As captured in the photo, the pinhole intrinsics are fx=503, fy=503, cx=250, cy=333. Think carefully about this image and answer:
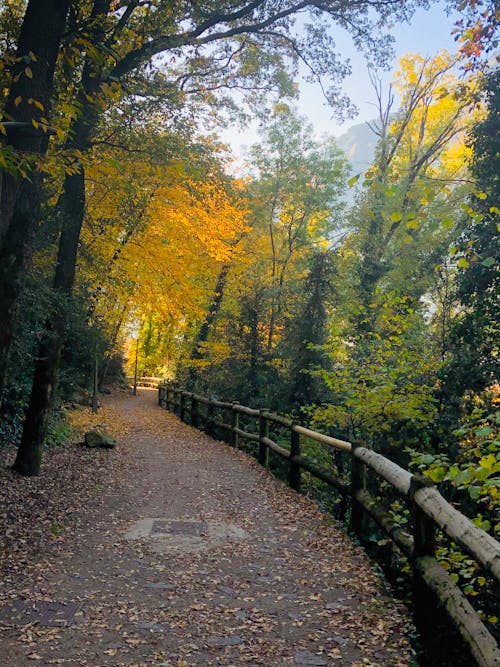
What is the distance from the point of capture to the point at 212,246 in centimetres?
1487

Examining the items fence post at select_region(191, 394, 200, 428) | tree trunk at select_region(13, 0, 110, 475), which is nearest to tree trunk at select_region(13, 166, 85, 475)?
tree trunk at select_region(13, 0, 110, 475)

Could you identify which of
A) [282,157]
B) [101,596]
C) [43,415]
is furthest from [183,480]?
[282,157]

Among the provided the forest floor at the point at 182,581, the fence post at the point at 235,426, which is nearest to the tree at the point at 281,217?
the fence post at the point at 235,426

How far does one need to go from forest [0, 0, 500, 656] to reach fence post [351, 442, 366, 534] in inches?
23.2

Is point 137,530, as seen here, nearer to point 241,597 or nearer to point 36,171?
point 241,597

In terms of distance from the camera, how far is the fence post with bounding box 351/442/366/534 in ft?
17.5

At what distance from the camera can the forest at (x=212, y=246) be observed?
489 cm

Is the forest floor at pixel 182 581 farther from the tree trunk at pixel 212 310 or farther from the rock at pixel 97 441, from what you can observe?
the tree trunk at pixel 212 310

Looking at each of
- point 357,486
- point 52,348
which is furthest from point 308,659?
point 52,348

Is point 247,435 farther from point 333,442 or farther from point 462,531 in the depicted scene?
point 462,531

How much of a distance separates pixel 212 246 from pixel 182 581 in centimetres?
1155

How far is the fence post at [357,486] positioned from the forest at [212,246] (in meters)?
0.59

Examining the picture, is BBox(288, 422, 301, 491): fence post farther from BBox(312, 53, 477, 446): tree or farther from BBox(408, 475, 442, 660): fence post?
BBox(408, 475, 442, 660): fence post

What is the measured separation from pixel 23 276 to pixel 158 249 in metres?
7.90
